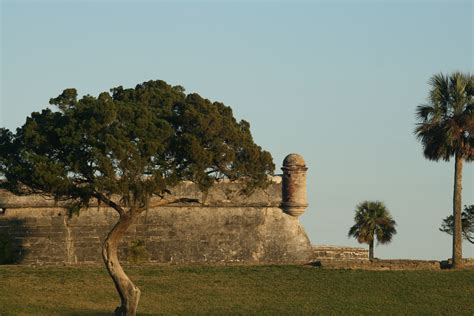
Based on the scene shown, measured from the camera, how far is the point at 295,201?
47.1m

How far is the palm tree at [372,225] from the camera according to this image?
52781 millimetres

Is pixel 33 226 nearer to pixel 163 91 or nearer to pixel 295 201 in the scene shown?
pixel 295 201

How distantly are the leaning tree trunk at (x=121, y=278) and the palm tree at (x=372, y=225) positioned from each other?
19044 mm

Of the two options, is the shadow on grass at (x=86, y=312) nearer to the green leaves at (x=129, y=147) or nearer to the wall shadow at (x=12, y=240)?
the green leaves at (x=129, y=147)

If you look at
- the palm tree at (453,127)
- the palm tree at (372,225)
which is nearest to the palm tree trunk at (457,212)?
the palm tree at (453,127)

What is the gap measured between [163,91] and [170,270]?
9.74 meters

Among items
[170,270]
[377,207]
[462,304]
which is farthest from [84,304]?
[377,207]

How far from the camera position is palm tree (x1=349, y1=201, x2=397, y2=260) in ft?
173

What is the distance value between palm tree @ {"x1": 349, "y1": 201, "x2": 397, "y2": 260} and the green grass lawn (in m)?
9.01

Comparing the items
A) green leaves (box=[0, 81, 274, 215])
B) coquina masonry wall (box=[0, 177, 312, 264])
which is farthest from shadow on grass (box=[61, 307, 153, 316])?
coquina masonry wall (box=[0, 177, 312, 264])

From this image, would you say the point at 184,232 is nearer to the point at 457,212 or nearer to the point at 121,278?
the point at 457,212

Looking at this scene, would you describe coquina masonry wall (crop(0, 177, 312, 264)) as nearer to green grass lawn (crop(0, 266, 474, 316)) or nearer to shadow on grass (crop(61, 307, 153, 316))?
green grass lawn (crop(0, 266, 474, 316))

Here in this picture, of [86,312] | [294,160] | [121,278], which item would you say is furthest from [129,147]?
[294,160]

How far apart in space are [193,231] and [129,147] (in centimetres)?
1373
